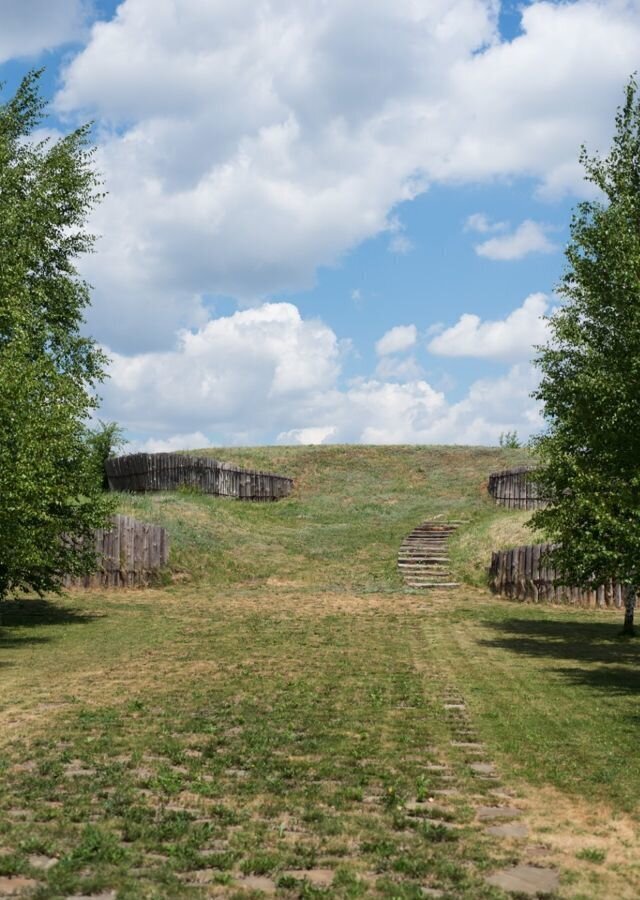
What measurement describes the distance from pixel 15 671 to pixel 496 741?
423 inches

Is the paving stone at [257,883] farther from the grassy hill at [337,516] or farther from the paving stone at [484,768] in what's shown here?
the grassy hill at [337,516]

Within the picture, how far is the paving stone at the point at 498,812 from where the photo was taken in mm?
8852

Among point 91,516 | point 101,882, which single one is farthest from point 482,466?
point 101,882

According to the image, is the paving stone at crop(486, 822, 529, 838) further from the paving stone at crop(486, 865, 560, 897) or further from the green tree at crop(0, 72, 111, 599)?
the green tree at crop(0, 72, 111, 599)

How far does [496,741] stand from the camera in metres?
12.4

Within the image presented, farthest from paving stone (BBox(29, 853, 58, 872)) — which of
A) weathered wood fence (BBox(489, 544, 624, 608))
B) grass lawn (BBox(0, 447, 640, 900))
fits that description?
weathered wood fence (BBox(489, 544, 624, 608))

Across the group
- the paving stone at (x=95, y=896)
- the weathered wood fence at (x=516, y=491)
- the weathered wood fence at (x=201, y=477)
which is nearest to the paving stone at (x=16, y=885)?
the paving stone at (x=95, y=896)

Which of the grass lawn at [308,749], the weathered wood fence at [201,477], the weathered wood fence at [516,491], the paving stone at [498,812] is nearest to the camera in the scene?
the grass lawn at [308,749]

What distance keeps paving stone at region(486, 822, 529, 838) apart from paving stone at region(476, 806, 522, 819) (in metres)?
0.22

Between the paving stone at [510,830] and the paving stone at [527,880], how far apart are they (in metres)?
0.80

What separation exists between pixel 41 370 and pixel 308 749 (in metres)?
17.3

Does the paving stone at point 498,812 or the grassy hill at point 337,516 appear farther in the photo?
the grassy hill at point 337,516

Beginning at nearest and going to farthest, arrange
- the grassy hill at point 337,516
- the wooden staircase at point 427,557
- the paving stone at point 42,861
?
the paving stone at point 42,861, the wooden staircase at point 427,557, the grassy hill at point 337,516

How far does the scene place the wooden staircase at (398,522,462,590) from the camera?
38.8 metres
